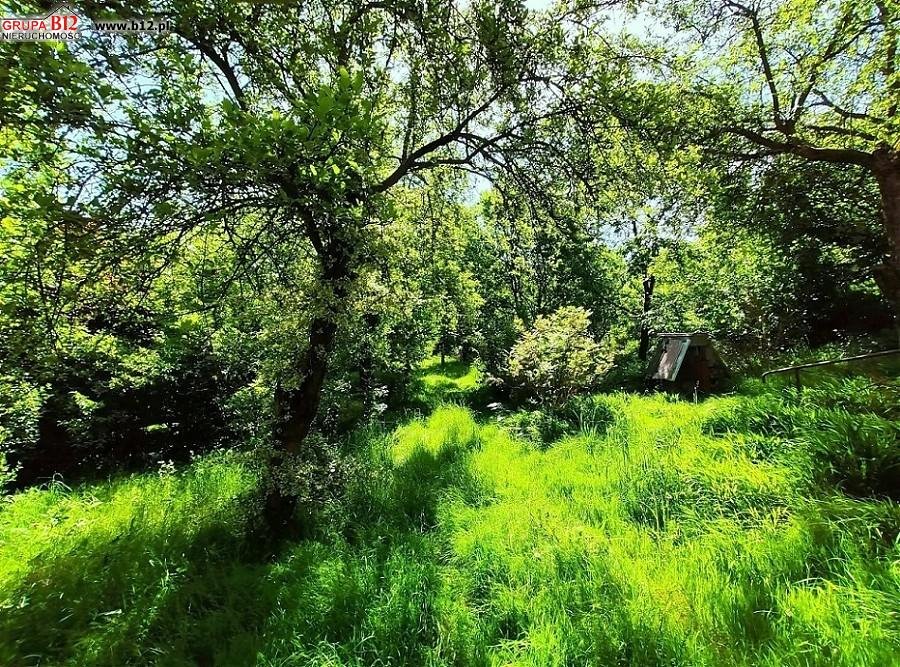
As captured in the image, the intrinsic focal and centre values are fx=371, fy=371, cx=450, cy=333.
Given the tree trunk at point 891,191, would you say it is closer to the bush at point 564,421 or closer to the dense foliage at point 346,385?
the dense foliage at point 346,385

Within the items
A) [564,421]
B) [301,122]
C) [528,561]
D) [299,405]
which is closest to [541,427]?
[564,421]

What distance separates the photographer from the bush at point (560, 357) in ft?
28.3

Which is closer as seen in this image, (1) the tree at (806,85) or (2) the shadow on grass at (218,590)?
(2) the shadow on grass at (218,590)

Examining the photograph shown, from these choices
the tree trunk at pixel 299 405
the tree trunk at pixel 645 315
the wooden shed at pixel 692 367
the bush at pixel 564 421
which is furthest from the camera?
the tree trunk at pixel 645 315

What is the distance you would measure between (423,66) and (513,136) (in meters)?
1.31

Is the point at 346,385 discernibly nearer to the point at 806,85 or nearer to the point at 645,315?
the point at 806,85

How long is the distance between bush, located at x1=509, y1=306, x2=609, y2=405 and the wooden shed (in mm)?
2241

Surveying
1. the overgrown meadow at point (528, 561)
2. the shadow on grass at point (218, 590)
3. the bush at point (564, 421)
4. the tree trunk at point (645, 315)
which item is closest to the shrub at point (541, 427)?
the bush at point (564, 421)

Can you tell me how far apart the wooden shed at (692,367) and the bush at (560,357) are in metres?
2.24

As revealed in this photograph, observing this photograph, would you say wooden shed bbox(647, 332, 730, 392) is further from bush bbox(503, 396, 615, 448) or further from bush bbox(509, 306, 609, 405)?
bush bbox(503, 396, 615, 448)

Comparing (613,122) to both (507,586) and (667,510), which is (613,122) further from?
(507,586)

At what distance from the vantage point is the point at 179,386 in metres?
7.71

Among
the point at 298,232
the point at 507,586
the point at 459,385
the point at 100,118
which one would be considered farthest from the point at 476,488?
the point at 459,385

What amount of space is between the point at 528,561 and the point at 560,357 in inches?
238
